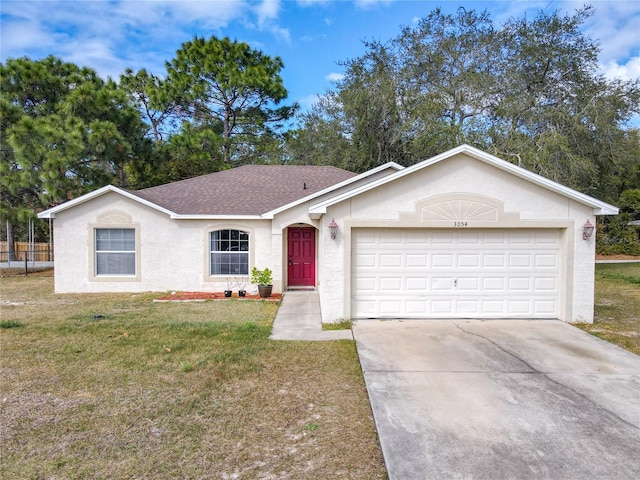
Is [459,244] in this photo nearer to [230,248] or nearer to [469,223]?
[469,223]

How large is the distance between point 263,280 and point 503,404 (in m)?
8.71

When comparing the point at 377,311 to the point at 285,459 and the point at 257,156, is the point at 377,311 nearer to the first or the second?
the point at 285,459

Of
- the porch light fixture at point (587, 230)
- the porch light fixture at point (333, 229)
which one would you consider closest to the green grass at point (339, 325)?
the porch light fixture at point (333, 229)

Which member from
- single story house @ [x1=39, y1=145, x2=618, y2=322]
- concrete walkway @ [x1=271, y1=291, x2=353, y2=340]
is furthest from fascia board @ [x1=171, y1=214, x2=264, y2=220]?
single story house @ [x1=39, y1=145, x2=618, y2=322]

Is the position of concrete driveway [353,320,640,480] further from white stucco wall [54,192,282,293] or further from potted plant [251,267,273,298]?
white stucco wall [54,192,282,293]

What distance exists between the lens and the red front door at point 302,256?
13.8 metres

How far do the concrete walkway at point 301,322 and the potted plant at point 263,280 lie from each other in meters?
0.58

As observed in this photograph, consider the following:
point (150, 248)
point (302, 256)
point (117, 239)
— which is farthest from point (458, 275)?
point (117, 239)

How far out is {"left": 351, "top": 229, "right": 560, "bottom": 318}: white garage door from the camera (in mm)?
8781

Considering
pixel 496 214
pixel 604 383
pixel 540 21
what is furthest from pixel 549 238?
pixel 540 21

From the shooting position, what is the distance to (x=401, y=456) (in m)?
3.55

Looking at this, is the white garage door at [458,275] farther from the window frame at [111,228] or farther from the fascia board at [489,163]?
the window frame at [111,228]

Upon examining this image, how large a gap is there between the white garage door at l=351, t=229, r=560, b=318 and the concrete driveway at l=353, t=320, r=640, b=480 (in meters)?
1.16

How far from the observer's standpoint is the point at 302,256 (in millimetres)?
13938
